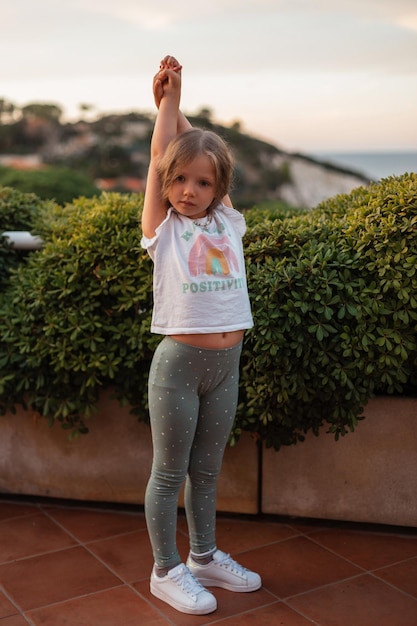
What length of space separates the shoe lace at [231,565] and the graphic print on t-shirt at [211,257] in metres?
1.02

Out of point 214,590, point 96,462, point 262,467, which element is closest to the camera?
point 214,590

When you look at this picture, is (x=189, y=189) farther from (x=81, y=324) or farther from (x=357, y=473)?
(x=357, y=473)

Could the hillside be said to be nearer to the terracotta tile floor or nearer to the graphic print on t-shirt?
the terracotta tile floor

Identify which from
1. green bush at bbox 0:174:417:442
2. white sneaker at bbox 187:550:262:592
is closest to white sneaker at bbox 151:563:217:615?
white sneaker at bbox 187:550:262:592

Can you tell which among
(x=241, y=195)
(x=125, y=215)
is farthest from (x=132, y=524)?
(x=241, y=195)

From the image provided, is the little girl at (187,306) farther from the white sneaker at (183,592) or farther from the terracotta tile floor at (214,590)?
the terracotta tile floor at (214,590)

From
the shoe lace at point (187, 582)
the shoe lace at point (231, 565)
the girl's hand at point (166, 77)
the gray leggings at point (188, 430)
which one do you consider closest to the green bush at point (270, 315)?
the gray leggings at point (188, 430)

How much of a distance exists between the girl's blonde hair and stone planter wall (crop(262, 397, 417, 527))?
47.7 inches

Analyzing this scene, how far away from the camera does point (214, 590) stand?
8.57 feet

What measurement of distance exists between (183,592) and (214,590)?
6.9 inches

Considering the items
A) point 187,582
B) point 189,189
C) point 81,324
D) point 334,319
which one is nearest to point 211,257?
point 189,189

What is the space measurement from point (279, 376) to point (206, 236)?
73 centimetres

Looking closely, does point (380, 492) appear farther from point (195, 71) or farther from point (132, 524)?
point (195, 71)

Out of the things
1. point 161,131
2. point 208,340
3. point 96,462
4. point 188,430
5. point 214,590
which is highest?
point 161,131
